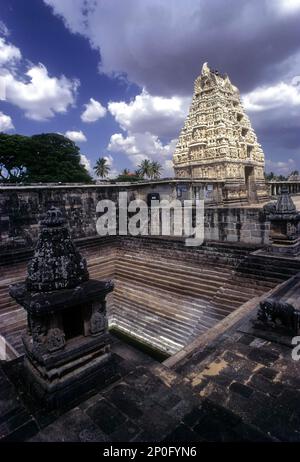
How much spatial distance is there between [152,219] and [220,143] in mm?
15284

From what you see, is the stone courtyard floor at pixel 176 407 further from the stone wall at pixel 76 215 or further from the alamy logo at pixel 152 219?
the alamy logo at pixel 152 219

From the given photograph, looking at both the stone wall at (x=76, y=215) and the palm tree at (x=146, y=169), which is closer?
the stone wall at (x=76, y=215)

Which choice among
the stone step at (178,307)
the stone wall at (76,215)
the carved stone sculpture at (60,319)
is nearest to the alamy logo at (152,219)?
the stone wall at (76,215)

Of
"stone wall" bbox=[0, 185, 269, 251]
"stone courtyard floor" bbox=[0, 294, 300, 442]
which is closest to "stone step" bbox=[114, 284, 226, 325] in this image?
"stone wall" bbox=[0, 185, 269, 251]

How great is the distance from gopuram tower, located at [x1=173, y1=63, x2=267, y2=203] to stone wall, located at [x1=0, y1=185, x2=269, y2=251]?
12.0 m

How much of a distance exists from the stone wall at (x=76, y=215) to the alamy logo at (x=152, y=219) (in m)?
0.32

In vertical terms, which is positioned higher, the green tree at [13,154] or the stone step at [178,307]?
the green tree at [13,154]

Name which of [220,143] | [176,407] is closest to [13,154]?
[220,143]

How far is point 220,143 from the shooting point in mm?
22609

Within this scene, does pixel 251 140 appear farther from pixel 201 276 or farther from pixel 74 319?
pixel 74 319

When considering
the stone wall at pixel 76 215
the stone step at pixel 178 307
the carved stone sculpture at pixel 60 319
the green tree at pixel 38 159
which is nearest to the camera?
the carved stone sculpture at pixel 60 319

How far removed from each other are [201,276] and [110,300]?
3.48 meters

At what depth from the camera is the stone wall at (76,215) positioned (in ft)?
26.0

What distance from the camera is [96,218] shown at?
12.2m
